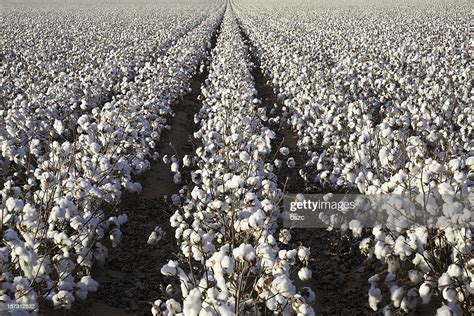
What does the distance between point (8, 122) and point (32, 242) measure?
5343 millimetres

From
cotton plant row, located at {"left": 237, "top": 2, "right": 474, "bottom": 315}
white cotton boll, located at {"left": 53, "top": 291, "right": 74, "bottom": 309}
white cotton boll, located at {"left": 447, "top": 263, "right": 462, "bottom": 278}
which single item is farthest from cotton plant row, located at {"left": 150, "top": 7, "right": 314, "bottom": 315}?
white cotton boll, located at {"left": 447, "top": 263, "right": 462, "bottom": 278}

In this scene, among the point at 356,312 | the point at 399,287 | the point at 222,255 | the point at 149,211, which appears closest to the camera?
the point at 222,255

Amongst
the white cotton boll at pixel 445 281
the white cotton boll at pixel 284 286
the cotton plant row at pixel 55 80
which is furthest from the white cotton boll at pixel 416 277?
the cotton plant row at pixel 55 80

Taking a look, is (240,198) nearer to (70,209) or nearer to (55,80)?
(70,209)

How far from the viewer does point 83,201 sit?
6711 millimetres

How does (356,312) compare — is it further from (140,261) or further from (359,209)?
(140,261)

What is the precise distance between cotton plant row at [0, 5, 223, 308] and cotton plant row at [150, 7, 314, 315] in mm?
926

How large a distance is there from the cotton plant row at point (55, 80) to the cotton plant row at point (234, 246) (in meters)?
2.81

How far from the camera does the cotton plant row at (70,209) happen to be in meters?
5.05

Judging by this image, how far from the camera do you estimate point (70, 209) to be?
19.4 ft

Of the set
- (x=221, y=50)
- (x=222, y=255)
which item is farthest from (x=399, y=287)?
(x=221, y=50)

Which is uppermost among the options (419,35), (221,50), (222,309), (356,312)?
(419,35)

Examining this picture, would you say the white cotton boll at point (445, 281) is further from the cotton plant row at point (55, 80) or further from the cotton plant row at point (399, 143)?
the cotton plant row at point (55, 80)

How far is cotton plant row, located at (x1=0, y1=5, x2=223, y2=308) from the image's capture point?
5.05 m
